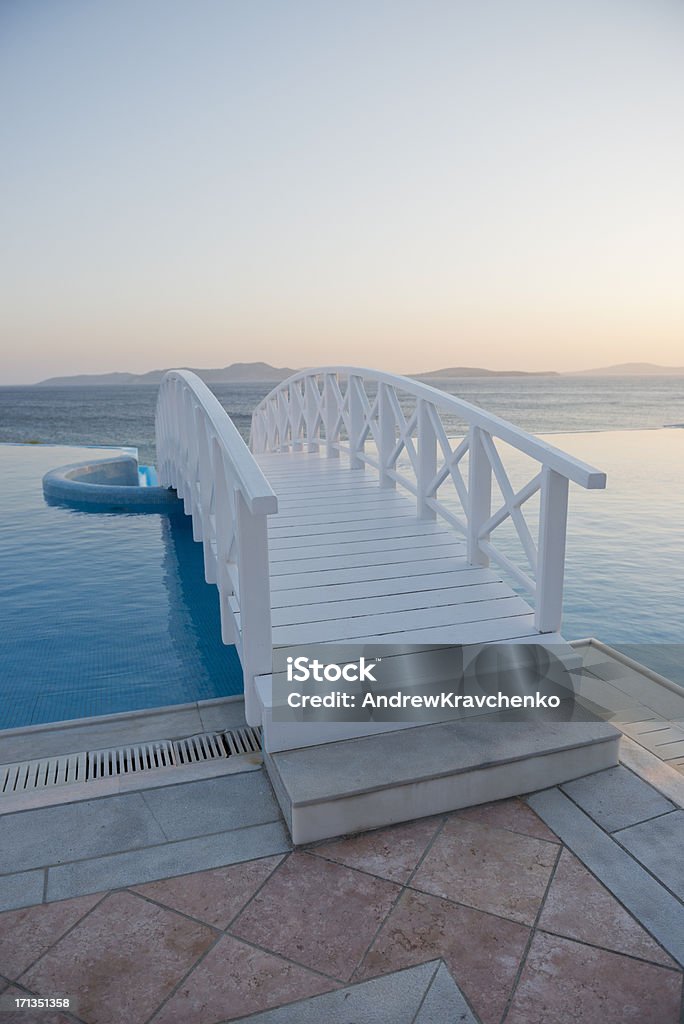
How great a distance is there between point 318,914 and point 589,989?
84 centimetres

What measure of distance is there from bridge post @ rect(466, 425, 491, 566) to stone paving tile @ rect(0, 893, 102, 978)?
268cm

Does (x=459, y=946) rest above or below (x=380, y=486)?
below

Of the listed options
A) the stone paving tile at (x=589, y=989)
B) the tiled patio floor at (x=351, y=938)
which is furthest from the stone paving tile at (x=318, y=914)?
the stone paving tile at (x=589, y=989)

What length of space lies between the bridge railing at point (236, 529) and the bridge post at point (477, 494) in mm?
1400

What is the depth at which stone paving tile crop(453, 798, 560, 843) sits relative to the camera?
2.53m

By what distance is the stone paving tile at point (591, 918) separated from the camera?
2012 mm

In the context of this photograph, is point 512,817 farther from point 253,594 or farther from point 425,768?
point 253,594

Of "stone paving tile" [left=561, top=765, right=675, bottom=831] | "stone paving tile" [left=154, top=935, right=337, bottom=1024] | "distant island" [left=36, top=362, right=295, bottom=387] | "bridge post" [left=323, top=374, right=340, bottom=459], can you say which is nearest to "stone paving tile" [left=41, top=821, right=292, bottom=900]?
"stone paving tile" [left=154, top=935, right=337, bottom=1024]

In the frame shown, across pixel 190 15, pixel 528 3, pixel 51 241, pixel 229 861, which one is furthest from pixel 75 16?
pixel 51 241

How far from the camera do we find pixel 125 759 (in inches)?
131

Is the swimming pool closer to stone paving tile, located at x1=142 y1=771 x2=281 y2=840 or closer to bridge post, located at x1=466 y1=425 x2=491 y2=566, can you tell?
stone paving tile, located at x1=142 y1=771 x2=281 y2=840

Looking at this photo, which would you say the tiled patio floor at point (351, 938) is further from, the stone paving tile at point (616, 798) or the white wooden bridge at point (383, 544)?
the white wooden bridge at point (383, 544)

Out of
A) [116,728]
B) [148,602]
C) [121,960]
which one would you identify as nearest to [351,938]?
[121,960]

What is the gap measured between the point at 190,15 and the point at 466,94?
14.8ft
